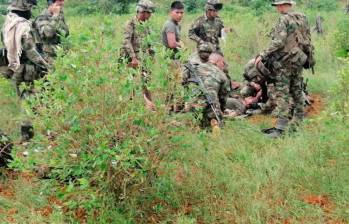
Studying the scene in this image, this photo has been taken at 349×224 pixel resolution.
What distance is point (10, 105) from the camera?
7.51 meters

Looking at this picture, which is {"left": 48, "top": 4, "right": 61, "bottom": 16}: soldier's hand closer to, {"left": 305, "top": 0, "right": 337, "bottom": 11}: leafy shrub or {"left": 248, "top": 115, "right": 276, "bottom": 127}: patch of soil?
{"left": 248, "top": 115, "right": 276, "bottom": 127}: patch of soil

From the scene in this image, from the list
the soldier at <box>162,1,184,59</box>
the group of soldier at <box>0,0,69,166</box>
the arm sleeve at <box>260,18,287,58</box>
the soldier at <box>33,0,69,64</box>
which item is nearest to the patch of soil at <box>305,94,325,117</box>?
the arm sleeve at <box>260,18,287,58</box>

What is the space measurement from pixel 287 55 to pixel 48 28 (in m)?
2.90

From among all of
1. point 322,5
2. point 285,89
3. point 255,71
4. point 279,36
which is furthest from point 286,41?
point 322,5

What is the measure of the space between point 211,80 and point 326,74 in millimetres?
3381

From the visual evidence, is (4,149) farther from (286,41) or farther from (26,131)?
(286,41)

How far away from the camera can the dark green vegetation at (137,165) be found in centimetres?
377

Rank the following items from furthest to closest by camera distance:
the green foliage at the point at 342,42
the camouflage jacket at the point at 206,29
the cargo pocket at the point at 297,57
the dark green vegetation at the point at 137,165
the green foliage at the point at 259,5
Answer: the green foliage at the point at 259,5 < the green foliage at the point at 342,42 < the camouflage jacket at the point at 206,29 < the cargo pocket at the point at 297,57 < the dark green vegetation at the point at 137,165

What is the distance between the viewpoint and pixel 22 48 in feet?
18.7

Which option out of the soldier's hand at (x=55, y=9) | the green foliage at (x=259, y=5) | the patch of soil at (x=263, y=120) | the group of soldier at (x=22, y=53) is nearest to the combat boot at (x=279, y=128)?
the patch of soil at (x=263, y=120)

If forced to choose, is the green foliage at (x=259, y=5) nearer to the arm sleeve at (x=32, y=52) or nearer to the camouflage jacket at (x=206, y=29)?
the camouflage jacket at (x=206, y=29)

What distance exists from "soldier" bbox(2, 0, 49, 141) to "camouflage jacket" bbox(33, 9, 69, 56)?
1.56 ft

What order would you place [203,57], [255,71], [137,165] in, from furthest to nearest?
[255,71] → [203,57] → [137,165]

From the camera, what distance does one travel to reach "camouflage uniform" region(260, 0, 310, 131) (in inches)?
236
